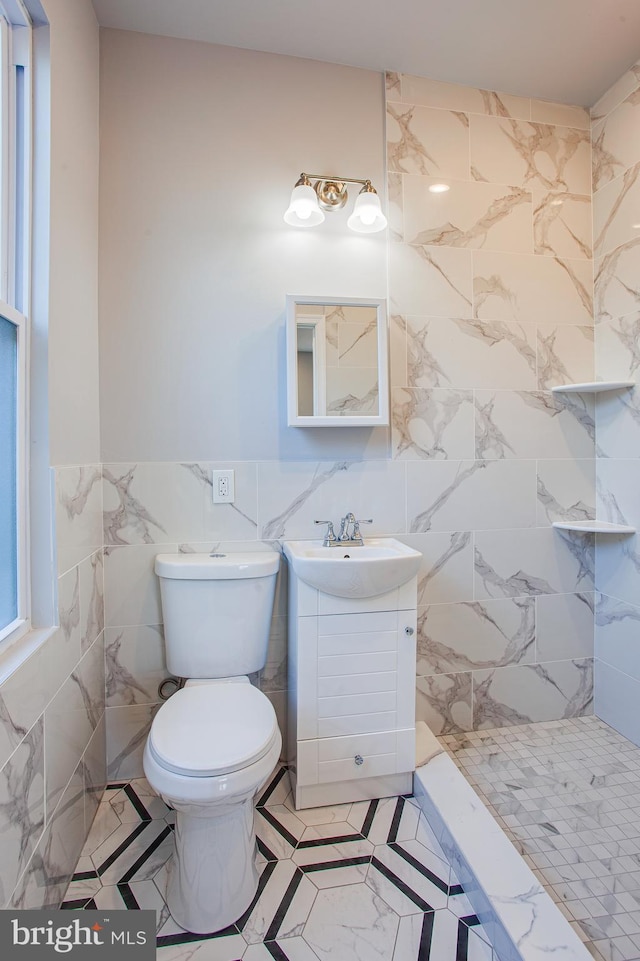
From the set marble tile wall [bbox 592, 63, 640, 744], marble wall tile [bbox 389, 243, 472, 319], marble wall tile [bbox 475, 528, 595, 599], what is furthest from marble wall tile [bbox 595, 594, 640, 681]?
marble wall tile [bbox 389, 243, 472, 319]

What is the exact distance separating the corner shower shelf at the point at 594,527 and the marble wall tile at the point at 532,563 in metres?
0.04

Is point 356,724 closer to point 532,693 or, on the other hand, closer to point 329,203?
point 532,693

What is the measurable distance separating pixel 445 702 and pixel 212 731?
109 cm

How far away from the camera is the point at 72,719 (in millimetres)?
1319

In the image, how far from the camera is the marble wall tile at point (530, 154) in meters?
1.97

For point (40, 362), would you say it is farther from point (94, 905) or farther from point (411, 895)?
point (411, 895)

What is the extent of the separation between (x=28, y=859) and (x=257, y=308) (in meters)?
1.70

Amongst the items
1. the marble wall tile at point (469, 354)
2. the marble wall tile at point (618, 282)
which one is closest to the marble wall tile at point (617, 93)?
the marble wall tile at point (618, 282)

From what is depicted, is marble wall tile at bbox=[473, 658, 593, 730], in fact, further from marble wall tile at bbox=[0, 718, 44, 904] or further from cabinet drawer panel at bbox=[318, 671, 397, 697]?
marble wall tile at bbox=[0, 718, 44, 904]

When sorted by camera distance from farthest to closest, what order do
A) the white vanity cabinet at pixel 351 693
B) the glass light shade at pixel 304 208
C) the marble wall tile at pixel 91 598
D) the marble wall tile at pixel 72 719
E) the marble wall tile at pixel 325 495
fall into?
the marble wall tile at pixel 325 495 → the glass light shade at pixel 304 208 → the white vanity cabinet at pixel 351 693 → the marble wall tile at pixel 91 598 → the marble wall tile at pixel 72 719

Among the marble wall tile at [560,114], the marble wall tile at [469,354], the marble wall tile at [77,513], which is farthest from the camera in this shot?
the marble wall tile at [560,114]

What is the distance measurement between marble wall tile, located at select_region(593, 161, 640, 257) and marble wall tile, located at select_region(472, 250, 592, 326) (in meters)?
0.12

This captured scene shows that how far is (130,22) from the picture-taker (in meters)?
1.65

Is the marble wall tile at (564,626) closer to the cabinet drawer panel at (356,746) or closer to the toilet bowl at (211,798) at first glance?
the cabinet drawer panel at (356,746)
